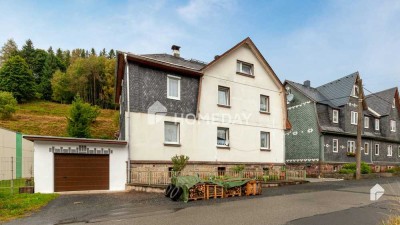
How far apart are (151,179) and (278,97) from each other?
13.9 m

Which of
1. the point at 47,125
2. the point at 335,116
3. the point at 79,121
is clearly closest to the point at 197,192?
the point at 335,116

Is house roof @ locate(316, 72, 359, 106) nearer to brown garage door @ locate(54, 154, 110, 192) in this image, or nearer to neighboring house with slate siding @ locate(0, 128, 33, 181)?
brown garage door @ locate(54, 154, 110, 192)

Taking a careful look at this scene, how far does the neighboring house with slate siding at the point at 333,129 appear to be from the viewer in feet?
100

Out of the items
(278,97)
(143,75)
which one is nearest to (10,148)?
(143,75)

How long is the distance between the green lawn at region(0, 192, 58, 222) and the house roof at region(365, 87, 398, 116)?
39994 millimetres

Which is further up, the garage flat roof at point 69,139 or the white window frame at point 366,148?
the garage flat roof at point 69,139

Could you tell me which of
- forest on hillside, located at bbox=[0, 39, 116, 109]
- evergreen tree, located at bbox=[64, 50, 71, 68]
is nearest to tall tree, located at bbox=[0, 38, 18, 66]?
forest on hillside, located at bbox=[0, 39, 116, 109]

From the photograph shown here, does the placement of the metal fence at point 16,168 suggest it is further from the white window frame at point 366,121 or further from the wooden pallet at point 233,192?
the white window frame at point 366,121

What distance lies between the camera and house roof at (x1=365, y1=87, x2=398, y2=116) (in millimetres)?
39031

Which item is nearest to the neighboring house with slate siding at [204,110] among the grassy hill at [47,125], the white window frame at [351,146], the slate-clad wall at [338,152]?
the slate-clad wall at [338,152]

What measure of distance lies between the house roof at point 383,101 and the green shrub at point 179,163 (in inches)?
1250

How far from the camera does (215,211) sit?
34.3ft

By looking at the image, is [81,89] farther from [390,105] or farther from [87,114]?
[390,105]

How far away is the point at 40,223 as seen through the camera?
8953 mm
